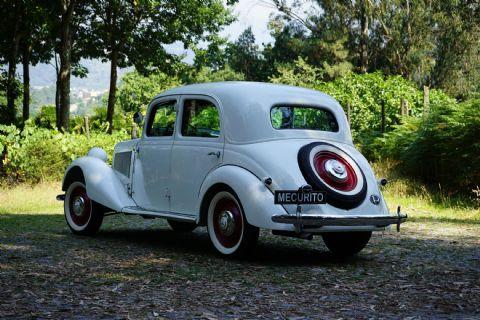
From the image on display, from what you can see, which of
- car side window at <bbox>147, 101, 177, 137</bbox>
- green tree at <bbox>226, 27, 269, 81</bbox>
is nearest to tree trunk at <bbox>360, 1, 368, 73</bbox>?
green tree at <bbox>226, 27, 269, 81</bbox>

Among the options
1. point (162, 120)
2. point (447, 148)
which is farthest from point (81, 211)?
point (447, 148)

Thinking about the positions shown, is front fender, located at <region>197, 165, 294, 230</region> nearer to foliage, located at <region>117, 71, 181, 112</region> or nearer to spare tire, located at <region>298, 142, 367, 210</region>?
spare tire, located at <region>298, 142, 367, 210</region>

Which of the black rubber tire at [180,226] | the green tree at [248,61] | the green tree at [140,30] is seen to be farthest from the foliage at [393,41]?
the black rubber tire at [180,226]

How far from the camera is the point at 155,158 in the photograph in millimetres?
8602

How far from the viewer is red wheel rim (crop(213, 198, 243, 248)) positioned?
728 centimetres

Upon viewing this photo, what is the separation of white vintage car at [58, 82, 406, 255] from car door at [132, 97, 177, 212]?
0.01m

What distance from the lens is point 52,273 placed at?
649cm

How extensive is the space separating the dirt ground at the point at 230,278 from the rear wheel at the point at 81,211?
0.24 m

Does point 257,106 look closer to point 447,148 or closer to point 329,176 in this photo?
point 329,176

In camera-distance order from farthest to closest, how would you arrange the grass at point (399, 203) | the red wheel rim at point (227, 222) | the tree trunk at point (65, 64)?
the tree trunk at point (65, 64) → the grass at point (399, 203) → the red wheel rim at point (227, 222)

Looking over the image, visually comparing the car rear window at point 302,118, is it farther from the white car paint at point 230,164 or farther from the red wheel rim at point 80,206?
the red wheel rim at point 80,206

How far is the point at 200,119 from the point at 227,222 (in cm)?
155

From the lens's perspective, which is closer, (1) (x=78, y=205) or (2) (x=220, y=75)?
(1) (x=78, y=205)

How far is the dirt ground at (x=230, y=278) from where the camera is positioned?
5.09 metres
